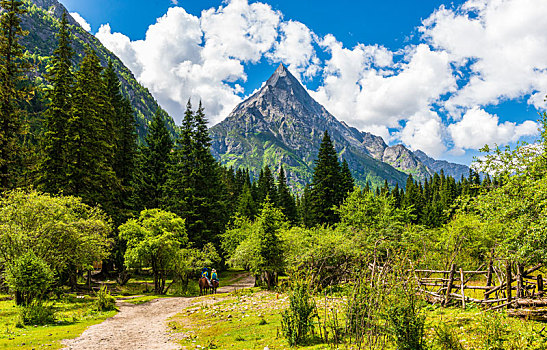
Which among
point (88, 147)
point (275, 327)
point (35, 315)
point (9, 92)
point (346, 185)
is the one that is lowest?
point (35, 315)

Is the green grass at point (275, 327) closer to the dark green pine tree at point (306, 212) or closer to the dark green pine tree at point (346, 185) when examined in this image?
the dark green pine tree at point (346, 185)

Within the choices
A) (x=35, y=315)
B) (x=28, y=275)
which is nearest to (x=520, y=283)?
(x=35, y=315)

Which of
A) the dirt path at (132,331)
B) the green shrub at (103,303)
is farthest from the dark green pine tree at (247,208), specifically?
the green shrub at (103,303)

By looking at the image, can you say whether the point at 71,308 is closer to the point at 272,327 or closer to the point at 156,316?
the point at 156,316

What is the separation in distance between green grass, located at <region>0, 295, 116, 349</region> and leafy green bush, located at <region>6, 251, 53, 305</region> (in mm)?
1407

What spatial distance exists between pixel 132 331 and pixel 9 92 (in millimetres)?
24628

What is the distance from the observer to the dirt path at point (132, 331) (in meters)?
11.6

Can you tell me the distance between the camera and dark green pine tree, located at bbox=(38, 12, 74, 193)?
28.7 metres

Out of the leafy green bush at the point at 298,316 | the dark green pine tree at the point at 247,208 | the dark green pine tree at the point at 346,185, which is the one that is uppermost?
the dark green pine tree at the point at 346,185

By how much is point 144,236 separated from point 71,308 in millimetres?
8481

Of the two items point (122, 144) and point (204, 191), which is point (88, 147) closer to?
point (122, 144)

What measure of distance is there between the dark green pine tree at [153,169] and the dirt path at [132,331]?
68.3 feet

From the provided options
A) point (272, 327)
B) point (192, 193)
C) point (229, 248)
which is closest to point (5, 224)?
point (272, 327)

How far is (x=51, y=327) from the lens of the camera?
1426 centimetres
